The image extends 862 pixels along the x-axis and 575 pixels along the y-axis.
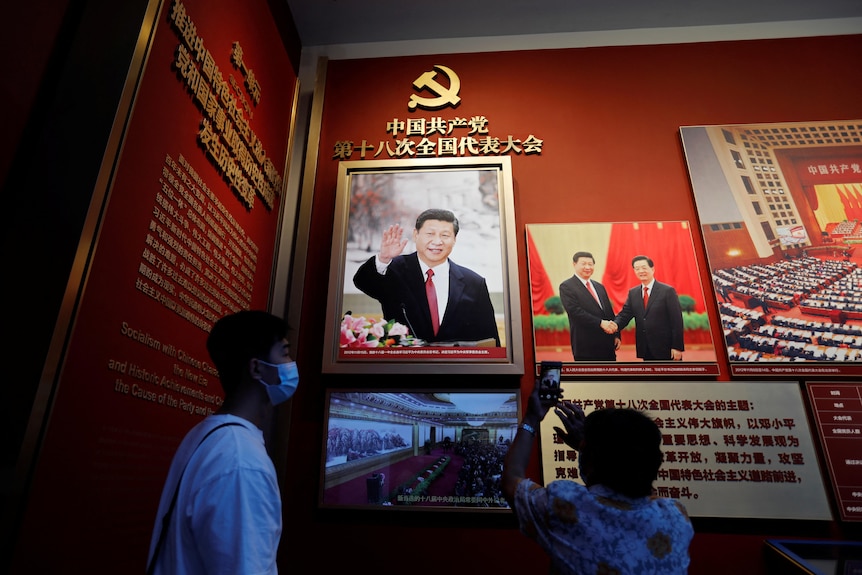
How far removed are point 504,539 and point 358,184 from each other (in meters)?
1.99

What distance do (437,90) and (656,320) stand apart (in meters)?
1.95

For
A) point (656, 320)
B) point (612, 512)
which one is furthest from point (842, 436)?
point (612, 512)

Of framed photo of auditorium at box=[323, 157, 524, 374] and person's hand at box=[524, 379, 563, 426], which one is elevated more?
framed photo of auditorium at box=[323, 157, 524, 374]

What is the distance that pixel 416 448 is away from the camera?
2.37 metres

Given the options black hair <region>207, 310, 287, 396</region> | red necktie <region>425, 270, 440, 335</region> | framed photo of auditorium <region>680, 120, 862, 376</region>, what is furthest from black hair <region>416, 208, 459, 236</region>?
black hair <region>207, 310, 287, 396</region>

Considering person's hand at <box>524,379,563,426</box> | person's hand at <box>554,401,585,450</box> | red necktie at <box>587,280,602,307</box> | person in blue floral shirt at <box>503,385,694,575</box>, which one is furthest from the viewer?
red necktie at <box>587,280,602,307</box>

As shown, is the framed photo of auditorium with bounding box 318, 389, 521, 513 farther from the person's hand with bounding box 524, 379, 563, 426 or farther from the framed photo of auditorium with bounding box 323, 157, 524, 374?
the person's hand with bounding box 524, 379, 563, 426

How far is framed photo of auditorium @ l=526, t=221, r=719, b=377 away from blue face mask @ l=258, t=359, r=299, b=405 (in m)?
1.48

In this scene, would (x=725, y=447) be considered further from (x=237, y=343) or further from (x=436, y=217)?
(x=237, y=343)

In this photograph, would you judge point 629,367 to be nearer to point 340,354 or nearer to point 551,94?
point 340,354

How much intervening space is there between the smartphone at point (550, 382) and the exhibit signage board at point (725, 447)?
2.98ft

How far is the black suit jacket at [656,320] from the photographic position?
8.12 ft

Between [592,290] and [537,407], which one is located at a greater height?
[592,290]

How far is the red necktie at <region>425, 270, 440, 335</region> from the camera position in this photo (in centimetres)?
255
